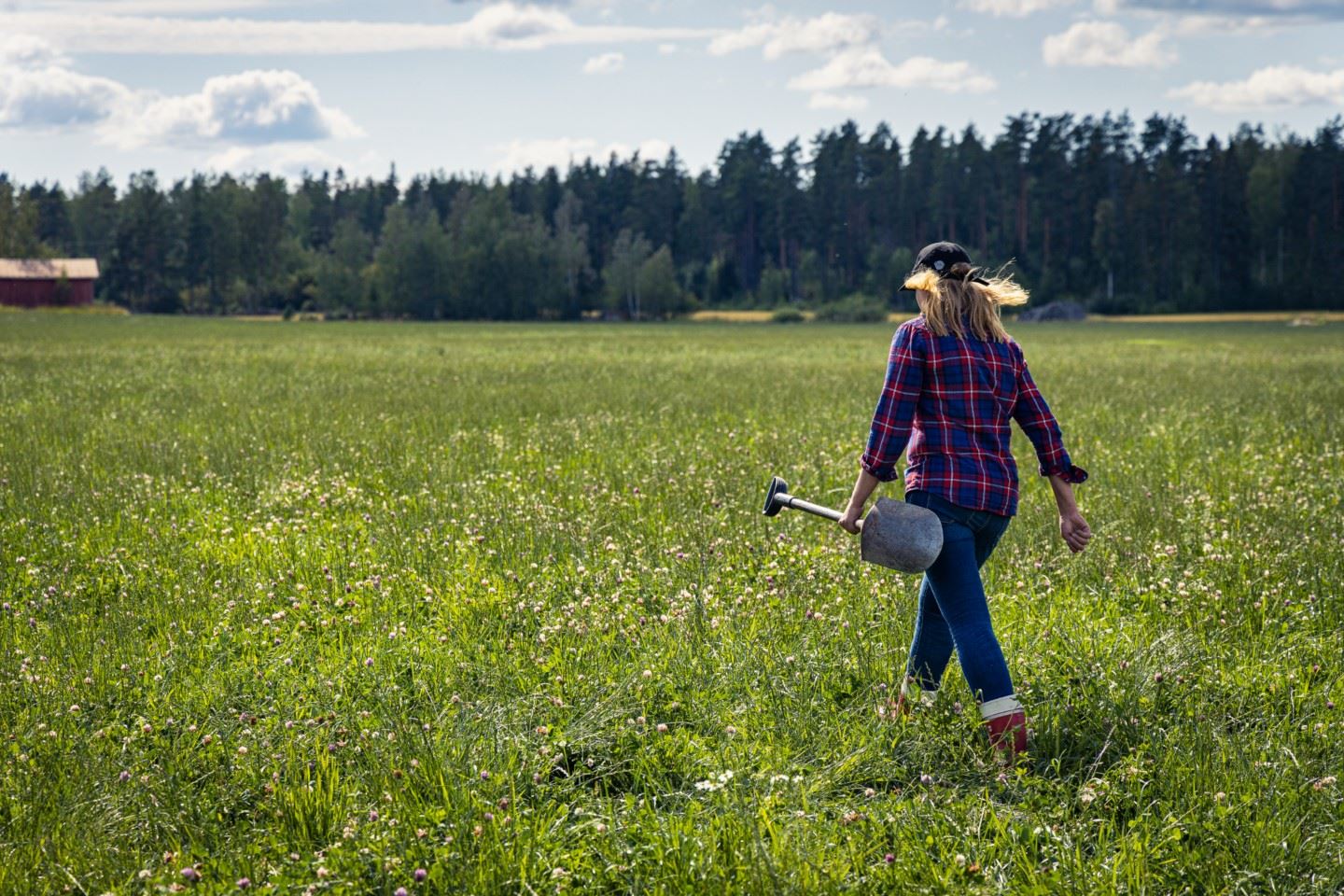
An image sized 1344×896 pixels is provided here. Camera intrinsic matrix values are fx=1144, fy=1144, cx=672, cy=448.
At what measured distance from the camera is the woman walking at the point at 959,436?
484 cm

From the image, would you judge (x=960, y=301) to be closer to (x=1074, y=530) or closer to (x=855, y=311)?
(x=1074, y=530)

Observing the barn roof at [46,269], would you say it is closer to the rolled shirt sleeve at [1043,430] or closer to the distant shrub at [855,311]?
the distant shrub at [855,311]

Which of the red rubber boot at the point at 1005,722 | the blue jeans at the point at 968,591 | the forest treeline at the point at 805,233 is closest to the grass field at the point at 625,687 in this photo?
the red rubber boot at the point at 1005,722

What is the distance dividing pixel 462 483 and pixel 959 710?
7.03 meters

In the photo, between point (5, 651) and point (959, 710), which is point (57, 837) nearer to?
point (5, 651)

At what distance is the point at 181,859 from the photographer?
4.02 metres

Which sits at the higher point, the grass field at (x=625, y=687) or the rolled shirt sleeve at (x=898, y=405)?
the rolled shirt sleeve at (x=898, y=405)

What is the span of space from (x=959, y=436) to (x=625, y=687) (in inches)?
77.4

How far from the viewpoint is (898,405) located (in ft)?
15.9

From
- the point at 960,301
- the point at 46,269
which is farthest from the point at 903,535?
the point at 46,269

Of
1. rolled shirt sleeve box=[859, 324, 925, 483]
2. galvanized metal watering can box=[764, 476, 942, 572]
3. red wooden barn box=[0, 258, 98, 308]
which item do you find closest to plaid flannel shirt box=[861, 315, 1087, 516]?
rolled shirt sleeve box=[859, 324, 925, 483]

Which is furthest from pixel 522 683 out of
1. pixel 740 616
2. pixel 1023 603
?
pixel 1023 603

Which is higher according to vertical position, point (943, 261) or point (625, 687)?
point (943, 261)

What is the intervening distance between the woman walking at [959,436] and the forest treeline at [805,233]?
110 m
